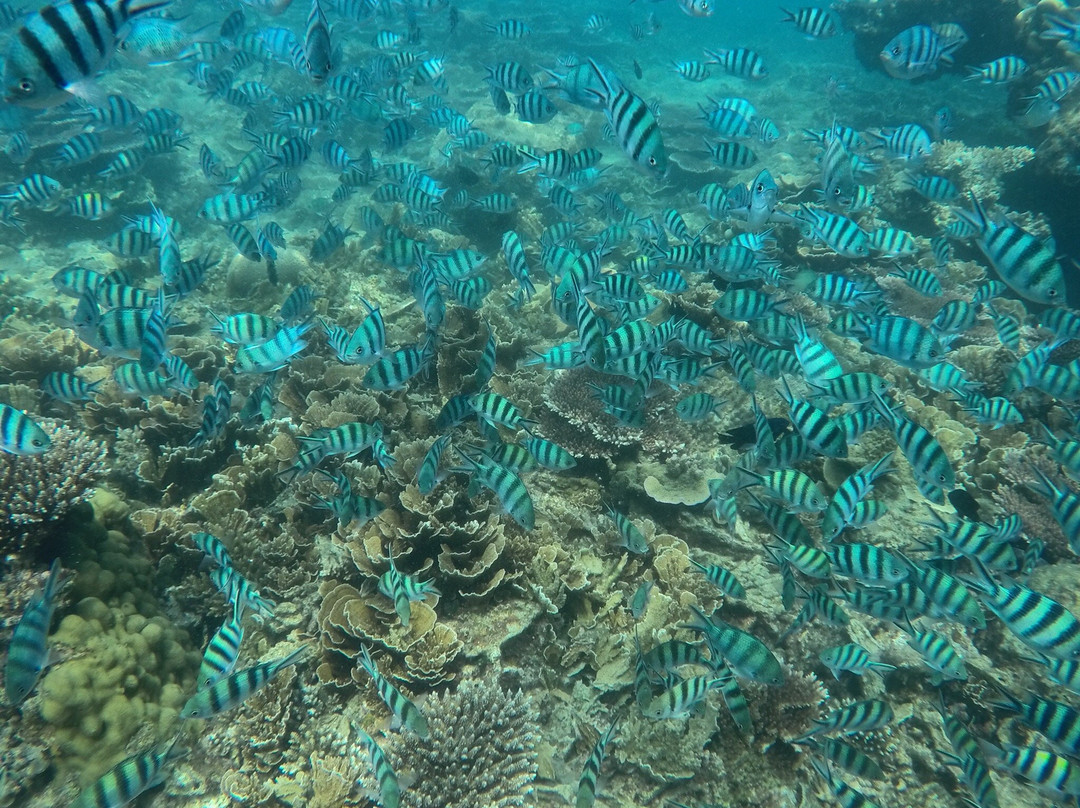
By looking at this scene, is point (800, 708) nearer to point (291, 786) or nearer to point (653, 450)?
point (653, 450)

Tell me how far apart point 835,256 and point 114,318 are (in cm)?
1003

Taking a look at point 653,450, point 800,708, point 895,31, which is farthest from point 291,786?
point 895,31

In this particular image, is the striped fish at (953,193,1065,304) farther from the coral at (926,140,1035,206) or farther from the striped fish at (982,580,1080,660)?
the coral at (926,140,1035,206)

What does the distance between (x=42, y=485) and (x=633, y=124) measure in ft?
13.4

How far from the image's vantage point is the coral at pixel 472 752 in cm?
308

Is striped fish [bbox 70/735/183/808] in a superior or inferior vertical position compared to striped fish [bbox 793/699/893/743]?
superior

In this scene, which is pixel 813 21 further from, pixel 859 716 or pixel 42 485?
pixel 42 485

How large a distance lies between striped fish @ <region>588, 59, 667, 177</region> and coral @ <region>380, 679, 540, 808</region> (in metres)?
3.25

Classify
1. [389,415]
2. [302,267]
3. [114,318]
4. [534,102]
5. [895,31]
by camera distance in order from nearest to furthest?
[114,318] < [389,415] < [534,102] < [302,267] < [895,31]

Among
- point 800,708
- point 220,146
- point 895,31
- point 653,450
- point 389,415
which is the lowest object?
point 800,708

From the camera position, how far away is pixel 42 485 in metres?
3.33

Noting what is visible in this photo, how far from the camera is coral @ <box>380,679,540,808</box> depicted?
308 centimetres

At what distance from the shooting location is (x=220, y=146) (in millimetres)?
14180

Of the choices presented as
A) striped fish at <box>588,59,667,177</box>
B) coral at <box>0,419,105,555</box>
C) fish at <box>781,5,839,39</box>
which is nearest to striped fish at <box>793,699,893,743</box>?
striped fish at <box>588,59,667,177</box>
